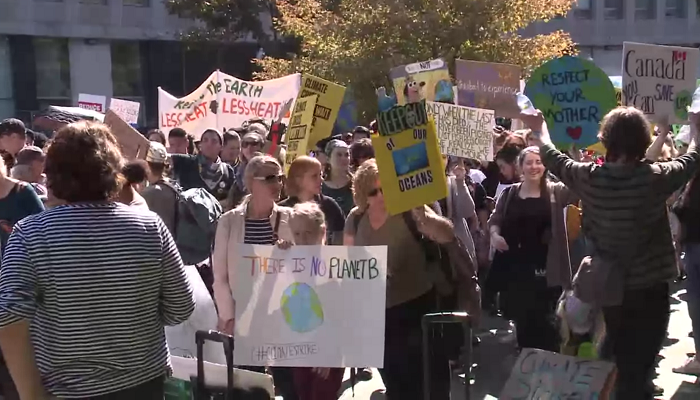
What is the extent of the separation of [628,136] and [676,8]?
40.1m

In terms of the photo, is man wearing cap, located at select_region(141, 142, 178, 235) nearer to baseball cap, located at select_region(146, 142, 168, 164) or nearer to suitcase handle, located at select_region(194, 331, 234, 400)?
baseball cap, located at select_region(146, 142, 168, 164)

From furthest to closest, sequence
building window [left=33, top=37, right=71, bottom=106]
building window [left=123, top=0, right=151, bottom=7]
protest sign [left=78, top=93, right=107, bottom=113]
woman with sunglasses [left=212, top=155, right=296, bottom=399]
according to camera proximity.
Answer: building window [left=123, top=0, right=151, bottom=7] < building window [left=33, top=37, right=71, bottom=106] < protest sign [left=78, top=93, right=107, bottom=113] < woman with sunglasses [left=212, top=155, right=296, bottom=399]

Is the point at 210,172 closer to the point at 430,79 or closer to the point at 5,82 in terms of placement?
the point at 430,79

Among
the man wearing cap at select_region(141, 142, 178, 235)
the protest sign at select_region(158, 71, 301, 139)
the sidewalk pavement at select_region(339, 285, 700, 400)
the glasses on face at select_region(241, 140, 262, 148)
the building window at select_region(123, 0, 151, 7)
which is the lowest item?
the sidewalk pavement at select_region(339, 285, 700, 400)

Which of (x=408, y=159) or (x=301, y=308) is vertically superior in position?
(x=408, y=159)

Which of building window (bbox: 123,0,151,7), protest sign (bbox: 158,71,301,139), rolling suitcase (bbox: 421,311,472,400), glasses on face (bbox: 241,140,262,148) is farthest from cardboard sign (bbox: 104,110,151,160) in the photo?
building window (bbox: 123,0,151,7)

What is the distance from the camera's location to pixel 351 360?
4586 millimetres

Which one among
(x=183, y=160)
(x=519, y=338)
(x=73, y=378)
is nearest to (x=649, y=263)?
(x=519, y=338)

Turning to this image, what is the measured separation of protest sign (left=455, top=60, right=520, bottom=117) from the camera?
911cm

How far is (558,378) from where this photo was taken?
4.61 meters

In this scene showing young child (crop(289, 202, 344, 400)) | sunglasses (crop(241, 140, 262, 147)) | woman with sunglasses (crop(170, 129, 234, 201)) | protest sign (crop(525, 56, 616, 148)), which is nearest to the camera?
young child (crop(289, 202, 344, 400))

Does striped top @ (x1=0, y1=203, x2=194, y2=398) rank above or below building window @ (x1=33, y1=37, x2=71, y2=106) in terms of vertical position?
below

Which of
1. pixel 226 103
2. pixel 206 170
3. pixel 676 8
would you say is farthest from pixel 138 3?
pixel 206 170

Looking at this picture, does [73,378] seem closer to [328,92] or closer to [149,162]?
[149,162]
